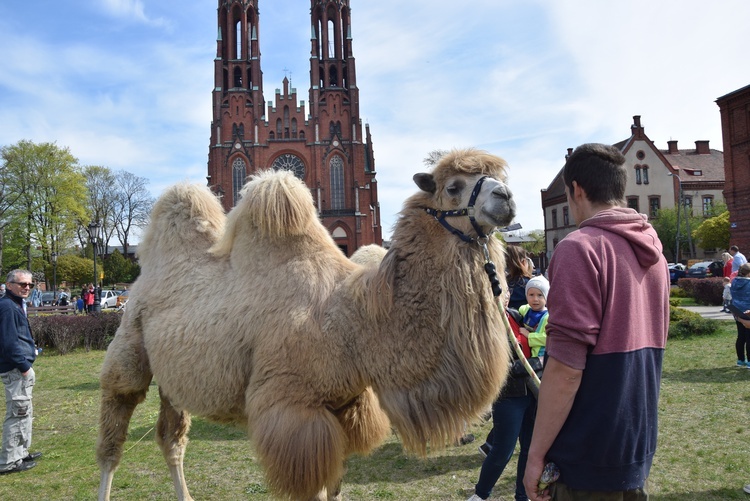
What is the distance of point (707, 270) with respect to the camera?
104 feet

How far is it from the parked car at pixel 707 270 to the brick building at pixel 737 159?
8.38 ft

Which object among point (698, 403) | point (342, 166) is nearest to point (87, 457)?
point (698, 403)

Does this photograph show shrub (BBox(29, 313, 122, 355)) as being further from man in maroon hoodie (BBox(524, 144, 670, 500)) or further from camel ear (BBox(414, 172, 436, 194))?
man in maroon hoodie (BBox(524, 144, 670, 500))

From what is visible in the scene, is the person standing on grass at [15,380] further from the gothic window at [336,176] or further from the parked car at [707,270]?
the gothic window at [336,176]

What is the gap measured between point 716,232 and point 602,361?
155 feet

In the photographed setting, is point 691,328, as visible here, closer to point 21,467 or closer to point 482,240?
point 482,240

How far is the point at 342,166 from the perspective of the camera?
5650 centimetres

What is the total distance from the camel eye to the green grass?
1798 mm

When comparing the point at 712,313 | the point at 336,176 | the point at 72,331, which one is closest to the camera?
the point at 72,331

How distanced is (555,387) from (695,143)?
68.6 m

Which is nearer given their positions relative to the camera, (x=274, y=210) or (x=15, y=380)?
(x=274, y=210)

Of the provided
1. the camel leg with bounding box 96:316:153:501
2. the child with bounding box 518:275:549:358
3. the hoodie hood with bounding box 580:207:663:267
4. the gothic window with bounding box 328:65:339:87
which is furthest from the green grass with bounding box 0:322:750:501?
the gothic window with bounding box 328:65:339:87

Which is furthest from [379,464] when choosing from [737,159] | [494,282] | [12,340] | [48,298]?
[48,298]

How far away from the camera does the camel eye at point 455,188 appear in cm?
304
